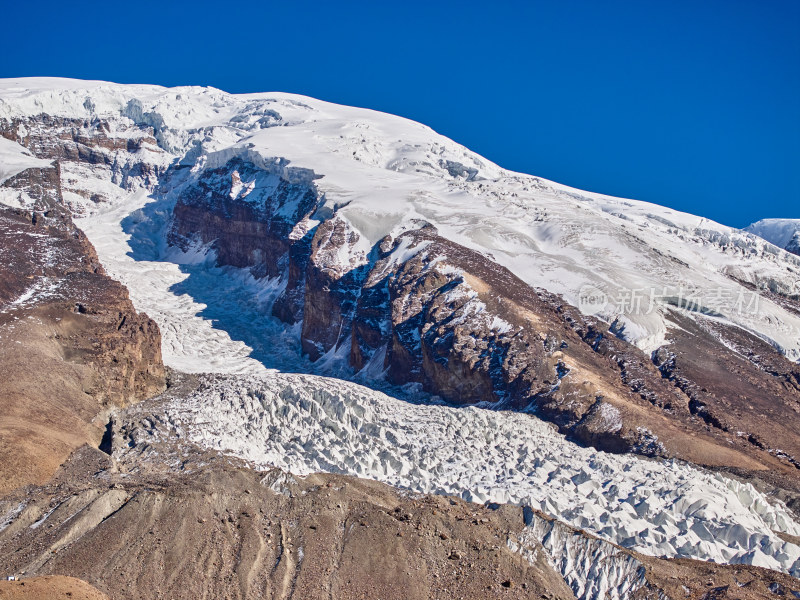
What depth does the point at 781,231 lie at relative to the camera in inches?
5389

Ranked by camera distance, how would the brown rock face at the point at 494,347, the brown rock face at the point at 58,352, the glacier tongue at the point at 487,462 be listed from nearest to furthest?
the glacier tongue at the point at 487,462 < the brown rock face at the point at 58,352 < the brown rock face at the point at 494,347

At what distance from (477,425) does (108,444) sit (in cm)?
2141

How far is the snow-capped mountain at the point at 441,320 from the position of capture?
45062mm

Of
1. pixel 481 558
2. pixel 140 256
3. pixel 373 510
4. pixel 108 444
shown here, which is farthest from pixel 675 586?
pixel 140 256

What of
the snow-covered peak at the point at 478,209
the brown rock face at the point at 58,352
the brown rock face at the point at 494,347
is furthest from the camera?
the snow-covered peak at the point at 478,209

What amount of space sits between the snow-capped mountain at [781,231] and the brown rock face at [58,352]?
105m

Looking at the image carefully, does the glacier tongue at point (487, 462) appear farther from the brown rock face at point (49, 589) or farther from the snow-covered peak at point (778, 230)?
the snow-covered peak at point (778, 230)

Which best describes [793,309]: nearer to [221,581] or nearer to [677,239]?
[677,239]

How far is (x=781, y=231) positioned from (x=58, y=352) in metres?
120

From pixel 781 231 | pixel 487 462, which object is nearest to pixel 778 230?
pixel 781 231

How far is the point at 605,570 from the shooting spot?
33.2 metres

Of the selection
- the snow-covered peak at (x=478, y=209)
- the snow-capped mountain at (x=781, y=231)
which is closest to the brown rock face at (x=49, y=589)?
the snow-covered peak at (x=478, y=209)

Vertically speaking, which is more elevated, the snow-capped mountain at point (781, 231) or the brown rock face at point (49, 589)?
the snow-capped mountain at point (781, 231)

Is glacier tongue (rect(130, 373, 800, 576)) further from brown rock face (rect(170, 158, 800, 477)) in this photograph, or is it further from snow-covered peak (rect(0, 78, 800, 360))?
snow-covered peak (rect(0, 78, 800, 360))
